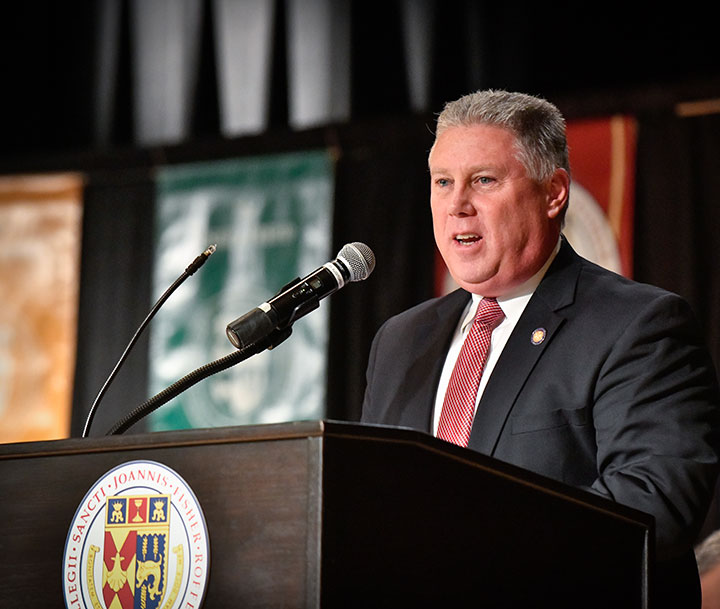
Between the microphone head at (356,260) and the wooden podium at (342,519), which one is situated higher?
the microphone head at (356,260)

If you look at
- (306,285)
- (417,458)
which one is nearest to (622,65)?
(306,285)

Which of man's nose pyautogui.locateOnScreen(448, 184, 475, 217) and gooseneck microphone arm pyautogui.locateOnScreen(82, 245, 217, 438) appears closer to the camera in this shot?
gooseneck microphone arm pyautogui.locateOnScreen(82, 245, 217, 438)

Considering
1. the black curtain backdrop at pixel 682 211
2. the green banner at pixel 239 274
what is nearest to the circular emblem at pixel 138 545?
the black curtain backdrop at pixel 682 211

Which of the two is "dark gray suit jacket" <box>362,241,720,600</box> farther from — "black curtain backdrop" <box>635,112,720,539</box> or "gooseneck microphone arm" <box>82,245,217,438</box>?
"black curtain backdrop" <box>635,112,720,539</box>

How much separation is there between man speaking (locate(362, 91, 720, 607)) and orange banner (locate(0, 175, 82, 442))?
3.53m

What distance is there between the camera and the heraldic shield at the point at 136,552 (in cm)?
143

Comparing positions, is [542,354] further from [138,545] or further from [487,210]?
[138,545]

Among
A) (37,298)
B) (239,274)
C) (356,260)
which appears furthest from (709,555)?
(37,298)

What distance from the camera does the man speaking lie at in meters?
1.96

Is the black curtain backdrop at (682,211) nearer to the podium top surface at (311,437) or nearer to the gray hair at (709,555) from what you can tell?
the gray hair at (709,555)

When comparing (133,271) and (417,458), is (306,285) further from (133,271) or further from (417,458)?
(133,271)

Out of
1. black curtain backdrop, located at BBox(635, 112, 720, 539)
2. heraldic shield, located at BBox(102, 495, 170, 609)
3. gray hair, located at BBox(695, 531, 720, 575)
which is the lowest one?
gray hair, located at BBox(695, 531, 720, 575)

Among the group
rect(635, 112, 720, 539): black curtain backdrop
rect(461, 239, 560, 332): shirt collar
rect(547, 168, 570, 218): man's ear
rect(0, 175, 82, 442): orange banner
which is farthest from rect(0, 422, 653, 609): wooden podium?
rect(0, 175, 82, 442): orange banner

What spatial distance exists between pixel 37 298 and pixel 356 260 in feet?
13.9
